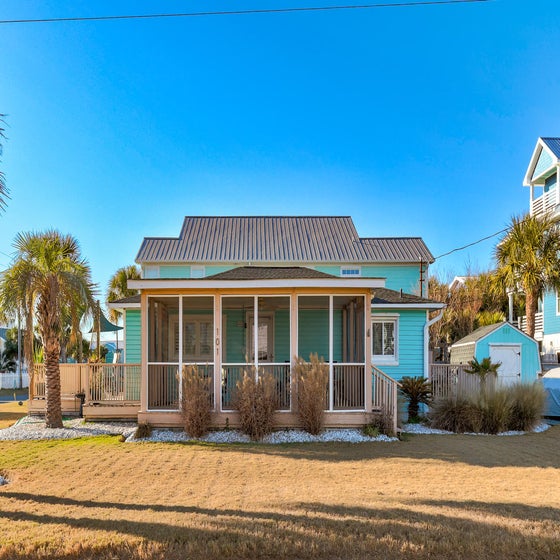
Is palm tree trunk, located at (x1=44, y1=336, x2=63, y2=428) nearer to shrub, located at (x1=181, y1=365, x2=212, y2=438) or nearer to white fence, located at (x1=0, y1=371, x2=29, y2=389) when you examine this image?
shrub, located at (x1=181, y1=365, x2=212, y2=438)

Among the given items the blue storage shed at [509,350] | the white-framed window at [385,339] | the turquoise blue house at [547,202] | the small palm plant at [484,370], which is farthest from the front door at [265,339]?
the turquoise blue house at [547,202]

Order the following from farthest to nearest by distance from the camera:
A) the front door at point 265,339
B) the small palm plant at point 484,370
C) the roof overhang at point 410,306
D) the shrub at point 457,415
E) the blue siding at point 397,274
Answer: the blue siding at point 397,274
the front door at point 265,339
the roof overhang at point 410,306
the small palm plant at point 484,370
the shrub at point 457,415

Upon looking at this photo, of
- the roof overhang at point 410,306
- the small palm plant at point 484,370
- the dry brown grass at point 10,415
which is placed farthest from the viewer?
the roof overhang at point 410,306

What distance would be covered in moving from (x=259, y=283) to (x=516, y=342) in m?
11.6

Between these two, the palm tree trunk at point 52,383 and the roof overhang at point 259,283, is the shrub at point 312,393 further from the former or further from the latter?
the palm tree trunk at point 52,383

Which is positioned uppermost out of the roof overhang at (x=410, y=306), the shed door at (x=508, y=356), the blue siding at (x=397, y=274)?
the blue siding at (x=397, y=274)

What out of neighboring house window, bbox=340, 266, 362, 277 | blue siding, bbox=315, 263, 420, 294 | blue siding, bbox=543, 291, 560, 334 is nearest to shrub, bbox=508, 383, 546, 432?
blue siding, bbox=315, 263, 420, 294

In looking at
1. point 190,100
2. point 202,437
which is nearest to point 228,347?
point 202,437

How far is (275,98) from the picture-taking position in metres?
16.1

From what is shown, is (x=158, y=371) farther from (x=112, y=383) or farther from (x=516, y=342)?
(x=516, y=342)

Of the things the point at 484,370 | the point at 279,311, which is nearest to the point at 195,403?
the point at 279,311

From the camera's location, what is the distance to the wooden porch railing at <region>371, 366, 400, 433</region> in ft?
34.7

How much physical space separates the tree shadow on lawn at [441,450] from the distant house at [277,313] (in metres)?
1.12

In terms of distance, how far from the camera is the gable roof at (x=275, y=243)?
18.5 metres
